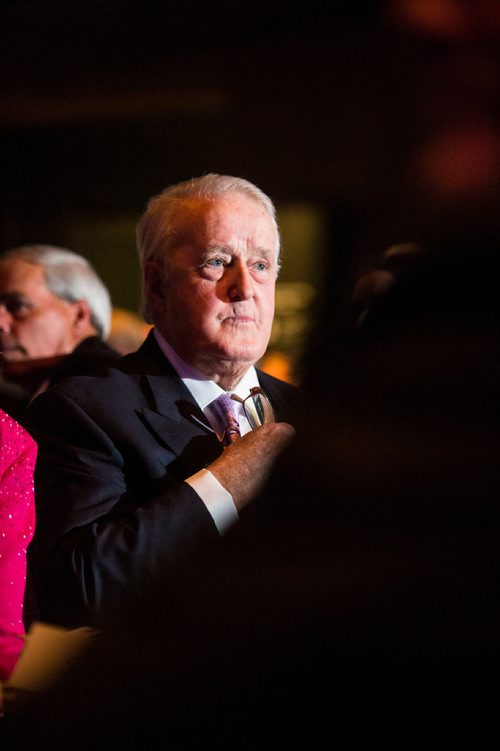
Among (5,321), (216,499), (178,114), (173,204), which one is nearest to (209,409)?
(216,499)

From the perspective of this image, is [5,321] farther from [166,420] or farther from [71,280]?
[166,420]

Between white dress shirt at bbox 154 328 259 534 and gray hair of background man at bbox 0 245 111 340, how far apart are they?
1125mm

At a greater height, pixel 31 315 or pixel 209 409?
pixel 209 409

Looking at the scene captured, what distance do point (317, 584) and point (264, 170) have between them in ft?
14.1

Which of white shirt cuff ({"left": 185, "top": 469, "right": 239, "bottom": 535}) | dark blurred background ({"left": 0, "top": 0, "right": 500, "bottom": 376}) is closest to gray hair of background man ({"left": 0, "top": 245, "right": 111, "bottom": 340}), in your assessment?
dark blurred background ({"left": 0, "top": 0, "right": 500, "bottom": 376})

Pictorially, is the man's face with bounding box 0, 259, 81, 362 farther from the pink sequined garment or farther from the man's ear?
the pink sequined garment

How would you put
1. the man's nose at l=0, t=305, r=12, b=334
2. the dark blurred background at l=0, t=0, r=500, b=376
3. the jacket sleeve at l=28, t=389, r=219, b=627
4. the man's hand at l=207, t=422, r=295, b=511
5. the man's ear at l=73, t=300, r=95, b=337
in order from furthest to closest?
the dark blurred background at l=0, t=0, r=500, b=376 < the man's ear at l=73, t=300, r=95, b=337 < the man's nose at l=0, t=305, r=12, b=334 < the jacket sleeve at l=28, t=389, r=219, b=627 < the man's hand at l=207, t=422, r=295, b=511

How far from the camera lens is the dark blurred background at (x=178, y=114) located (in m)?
4.76

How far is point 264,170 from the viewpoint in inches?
190

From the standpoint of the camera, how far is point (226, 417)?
1.52 metres

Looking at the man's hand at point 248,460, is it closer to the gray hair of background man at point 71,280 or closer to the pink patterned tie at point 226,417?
the pink patterned tie at point 226,417

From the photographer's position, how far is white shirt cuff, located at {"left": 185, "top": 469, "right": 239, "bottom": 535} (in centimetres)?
140

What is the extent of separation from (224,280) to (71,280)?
128cm

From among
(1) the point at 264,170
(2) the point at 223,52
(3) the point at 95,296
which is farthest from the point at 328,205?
(3) the point at 95,296
